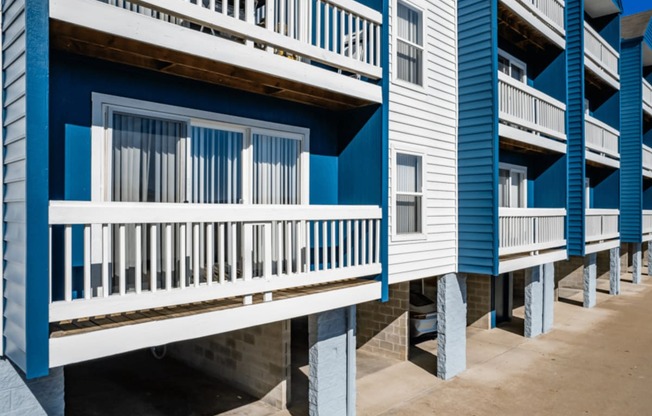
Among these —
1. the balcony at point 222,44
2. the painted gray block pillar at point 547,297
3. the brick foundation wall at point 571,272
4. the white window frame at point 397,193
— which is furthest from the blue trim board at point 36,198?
the brick foundation wall at point 571,272

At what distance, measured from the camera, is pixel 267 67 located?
6012 mm

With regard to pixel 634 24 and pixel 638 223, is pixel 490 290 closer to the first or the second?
pixel 638 223

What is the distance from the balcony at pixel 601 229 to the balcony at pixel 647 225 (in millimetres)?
3452

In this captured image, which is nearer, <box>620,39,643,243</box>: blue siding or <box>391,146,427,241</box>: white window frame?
<box>391,146,427,241</box>: white window frame

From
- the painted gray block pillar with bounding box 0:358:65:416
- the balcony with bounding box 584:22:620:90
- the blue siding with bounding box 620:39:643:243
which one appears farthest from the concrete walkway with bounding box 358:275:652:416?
the balcony with bounding box 584:22:620:90

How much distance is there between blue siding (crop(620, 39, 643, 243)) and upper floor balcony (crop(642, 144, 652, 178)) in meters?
1.56

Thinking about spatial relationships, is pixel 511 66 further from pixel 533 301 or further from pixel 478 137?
pixel 533 301

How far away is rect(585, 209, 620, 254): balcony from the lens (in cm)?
1558

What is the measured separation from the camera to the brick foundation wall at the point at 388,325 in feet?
38.0

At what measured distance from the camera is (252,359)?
30.8 feet

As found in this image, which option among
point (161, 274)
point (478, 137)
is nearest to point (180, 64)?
point (161, 274)

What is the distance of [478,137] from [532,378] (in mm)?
5530

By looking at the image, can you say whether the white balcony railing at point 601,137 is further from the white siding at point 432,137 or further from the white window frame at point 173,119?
the white window frame at point 173,119

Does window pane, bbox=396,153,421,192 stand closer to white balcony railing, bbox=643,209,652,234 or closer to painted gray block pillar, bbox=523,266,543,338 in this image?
painted gray block pillar, bbox=523,266,543,338
